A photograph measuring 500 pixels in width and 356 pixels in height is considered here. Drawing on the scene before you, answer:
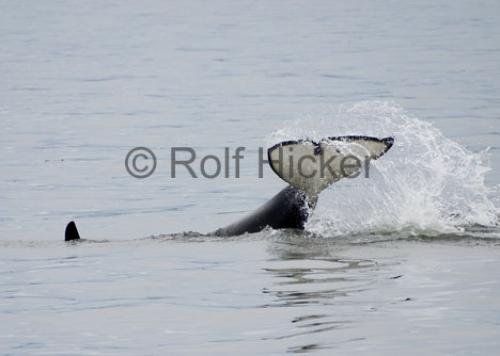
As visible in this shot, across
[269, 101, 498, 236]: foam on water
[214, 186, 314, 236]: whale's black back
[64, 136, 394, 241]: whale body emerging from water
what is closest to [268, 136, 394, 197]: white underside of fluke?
[64, 136, 394, 241]: whale body emerging from water

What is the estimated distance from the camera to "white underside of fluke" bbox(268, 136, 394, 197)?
12391 mm

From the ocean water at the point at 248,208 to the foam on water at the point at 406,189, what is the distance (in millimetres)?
49

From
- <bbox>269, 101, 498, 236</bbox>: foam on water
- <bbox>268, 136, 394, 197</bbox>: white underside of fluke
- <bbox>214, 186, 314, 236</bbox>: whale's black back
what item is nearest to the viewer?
<bbox>268, 136, 394, 197</bbox>: white underside of fluke

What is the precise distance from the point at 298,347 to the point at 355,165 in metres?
3.28

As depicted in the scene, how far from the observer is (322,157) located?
1260 cm

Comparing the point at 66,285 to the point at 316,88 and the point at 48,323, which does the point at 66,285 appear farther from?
the point at 316,88

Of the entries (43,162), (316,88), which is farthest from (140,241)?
(316,88)

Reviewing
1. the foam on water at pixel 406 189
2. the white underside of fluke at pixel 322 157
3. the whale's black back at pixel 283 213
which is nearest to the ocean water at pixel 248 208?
the foam on water at pixel 406 189

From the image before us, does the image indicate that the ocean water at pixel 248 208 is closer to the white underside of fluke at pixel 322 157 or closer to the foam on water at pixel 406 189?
the foam on water at pixel 406 189

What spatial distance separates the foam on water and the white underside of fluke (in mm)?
1142

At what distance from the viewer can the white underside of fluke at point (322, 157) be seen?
12.4 meters
